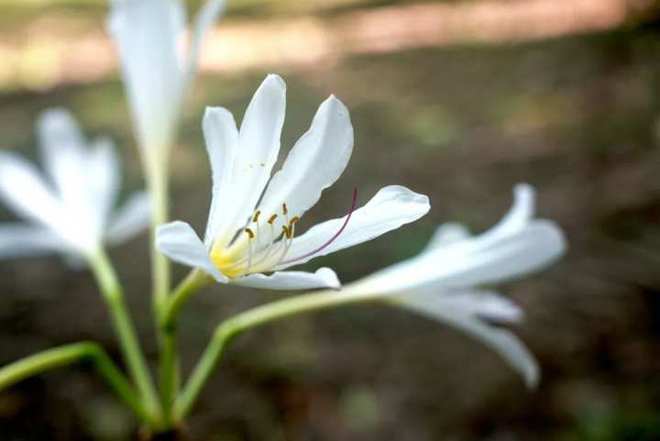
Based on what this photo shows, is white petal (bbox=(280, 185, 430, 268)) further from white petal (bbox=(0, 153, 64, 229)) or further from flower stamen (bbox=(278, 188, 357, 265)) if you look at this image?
white petal (bbox=(0, 153, 64, 229))

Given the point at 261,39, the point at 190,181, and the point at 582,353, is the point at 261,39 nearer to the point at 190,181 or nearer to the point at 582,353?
the point at 190,181

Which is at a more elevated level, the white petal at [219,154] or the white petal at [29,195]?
the white petal at [219,154]

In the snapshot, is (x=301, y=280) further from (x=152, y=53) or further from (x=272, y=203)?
(x=152, y=53)

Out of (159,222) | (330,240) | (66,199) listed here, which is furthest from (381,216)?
(66,199)

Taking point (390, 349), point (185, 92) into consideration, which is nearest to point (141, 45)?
point (185, 92)

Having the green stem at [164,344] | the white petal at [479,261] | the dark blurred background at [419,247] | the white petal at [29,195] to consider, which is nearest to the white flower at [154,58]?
the green stem at [164,344]

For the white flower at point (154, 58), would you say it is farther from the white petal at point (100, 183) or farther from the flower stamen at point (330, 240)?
the flower stamen at point (330, 240)
